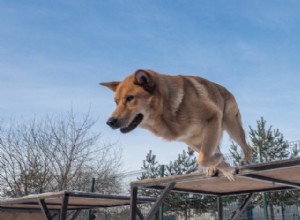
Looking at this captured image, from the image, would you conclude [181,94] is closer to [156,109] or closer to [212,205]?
[156,109]

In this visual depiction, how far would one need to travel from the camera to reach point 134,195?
4.93 m

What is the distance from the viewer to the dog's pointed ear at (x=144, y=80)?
359 cm

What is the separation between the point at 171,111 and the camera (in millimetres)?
3684

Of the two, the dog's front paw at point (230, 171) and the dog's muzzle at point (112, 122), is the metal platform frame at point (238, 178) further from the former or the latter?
the dog's muzzle at point (112, 122)

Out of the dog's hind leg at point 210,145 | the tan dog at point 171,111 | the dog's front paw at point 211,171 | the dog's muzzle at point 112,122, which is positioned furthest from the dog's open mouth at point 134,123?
the dog's front paw at point 211,171

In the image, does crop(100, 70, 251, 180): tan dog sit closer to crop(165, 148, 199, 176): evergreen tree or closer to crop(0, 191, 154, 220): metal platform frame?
crop(0, 191, 154, 220): metal platform frame

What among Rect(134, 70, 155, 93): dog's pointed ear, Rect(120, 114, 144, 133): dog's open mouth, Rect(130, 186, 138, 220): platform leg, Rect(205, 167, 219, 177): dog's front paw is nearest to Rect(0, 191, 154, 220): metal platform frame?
Rect(130, 186, 138, 220): platform leg

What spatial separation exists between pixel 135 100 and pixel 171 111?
42 cm

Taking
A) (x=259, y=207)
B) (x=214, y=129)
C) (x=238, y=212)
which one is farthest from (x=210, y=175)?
(x=259, y=207)

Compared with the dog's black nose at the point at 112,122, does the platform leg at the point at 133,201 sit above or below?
below

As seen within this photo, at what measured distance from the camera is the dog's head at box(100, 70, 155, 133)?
138 inches

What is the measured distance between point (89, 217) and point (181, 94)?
7134 mm

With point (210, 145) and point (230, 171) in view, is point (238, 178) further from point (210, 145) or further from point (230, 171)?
point (210, 145)

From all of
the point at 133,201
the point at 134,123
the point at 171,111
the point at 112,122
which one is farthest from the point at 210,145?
the point at 133,201
